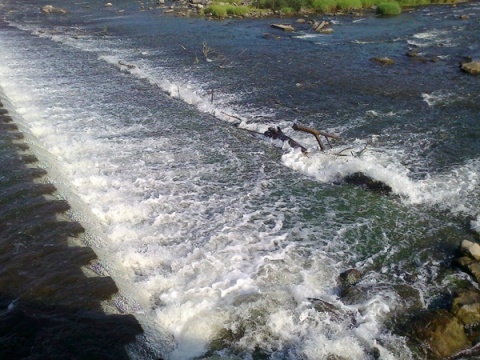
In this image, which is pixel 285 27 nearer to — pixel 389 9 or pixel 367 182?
pixel 389 9

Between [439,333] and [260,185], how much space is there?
16.1 feet

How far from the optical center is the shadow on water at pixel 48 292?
503 centimetres

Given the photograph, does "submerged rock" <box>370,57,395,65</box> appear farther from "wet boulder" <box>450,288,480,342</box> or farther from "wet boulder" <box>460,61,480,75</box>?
"wet boulder" <box>450,288,480,342</box>

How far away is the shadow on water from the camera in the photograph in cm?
503

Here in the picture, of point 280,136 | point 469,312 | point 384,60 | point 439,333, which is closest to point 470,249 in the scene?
point 469,312

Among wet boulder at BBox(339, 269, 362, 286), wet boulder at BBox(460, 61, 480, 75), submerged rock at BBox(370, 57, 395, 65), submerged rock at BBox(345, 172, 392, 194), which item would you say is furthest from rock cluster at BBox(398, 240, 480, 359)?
submerged rock at BBox(370, 57, 395, 65)

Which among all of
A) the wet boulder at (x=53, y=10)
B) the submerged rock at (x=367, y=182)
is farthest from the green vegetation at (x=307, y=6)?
the submerged rock at (x=367, y=182)

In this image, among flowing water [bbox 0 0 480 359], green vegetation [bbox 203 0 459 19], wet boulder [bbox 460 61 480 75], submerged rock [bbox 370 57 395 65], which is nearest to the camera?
flowing water [bbox 0 0 480 359]

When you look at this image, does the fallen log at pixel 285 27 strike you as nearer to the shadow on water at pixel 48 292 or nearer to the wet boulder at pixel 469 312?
the shadow on water at pixel 48 292

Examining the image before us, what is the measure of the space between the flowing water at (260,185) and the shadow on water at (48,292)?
0.21 meters

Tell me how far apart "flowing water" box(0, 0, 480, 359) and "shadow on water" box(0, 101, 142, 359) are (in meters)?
0.21

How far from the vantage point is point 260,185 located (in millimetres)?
9297

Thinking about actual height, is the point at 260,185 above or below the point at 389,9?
below

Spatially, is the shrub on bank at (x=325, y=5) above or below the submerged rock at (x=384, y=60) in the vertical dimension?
above
